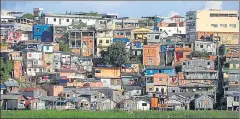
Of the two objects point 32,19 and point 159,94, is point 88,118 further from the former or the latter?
point 32,19

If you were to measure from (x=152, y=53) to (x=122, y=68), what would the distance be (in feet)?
2.56

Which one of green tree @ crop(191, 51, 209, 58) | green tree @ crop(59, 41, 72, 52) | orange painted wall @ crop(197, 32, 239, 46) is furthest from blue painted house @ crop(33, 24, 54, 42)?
orange painted wall @ crop(197, 32, 239, 46)

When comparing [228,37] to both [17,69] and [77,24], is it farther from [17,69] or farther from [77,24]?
[17,69]

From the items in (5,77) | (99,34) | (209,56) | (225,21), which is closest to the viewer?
→ (5,77)

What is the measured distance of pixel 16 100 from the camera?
10.9m

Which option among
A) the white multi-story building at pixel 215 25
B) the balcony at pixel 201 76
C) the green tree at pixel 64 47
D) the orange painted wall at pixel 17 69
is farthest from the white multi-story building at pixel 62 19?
the balcony at pixel 201 76

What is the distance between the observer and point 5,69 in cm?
1183

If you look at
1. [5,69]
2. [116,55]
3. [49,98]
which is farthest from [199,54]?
[5,69]

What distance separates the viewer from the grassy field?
10047mm

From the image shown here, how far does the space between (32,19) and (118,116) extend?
791 centimetres

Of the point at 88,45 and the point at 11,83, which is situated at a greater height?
the point at 88,45

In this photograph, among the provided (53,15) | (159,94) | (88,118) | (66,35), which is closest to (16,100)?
(88,118)

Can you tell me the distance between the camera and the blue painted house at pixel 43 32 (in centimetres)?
1498

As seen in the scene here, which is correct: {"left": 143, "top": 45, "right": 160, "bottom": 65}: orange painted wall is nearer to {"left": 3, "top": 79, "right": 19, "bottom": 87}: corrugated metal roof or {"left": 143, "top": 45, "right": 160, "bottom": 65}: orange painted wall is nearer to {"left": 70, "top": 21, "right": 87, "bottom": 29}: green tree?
{"left": 70, "top": 21, "right": 87, "bottom": 29}: green tree
